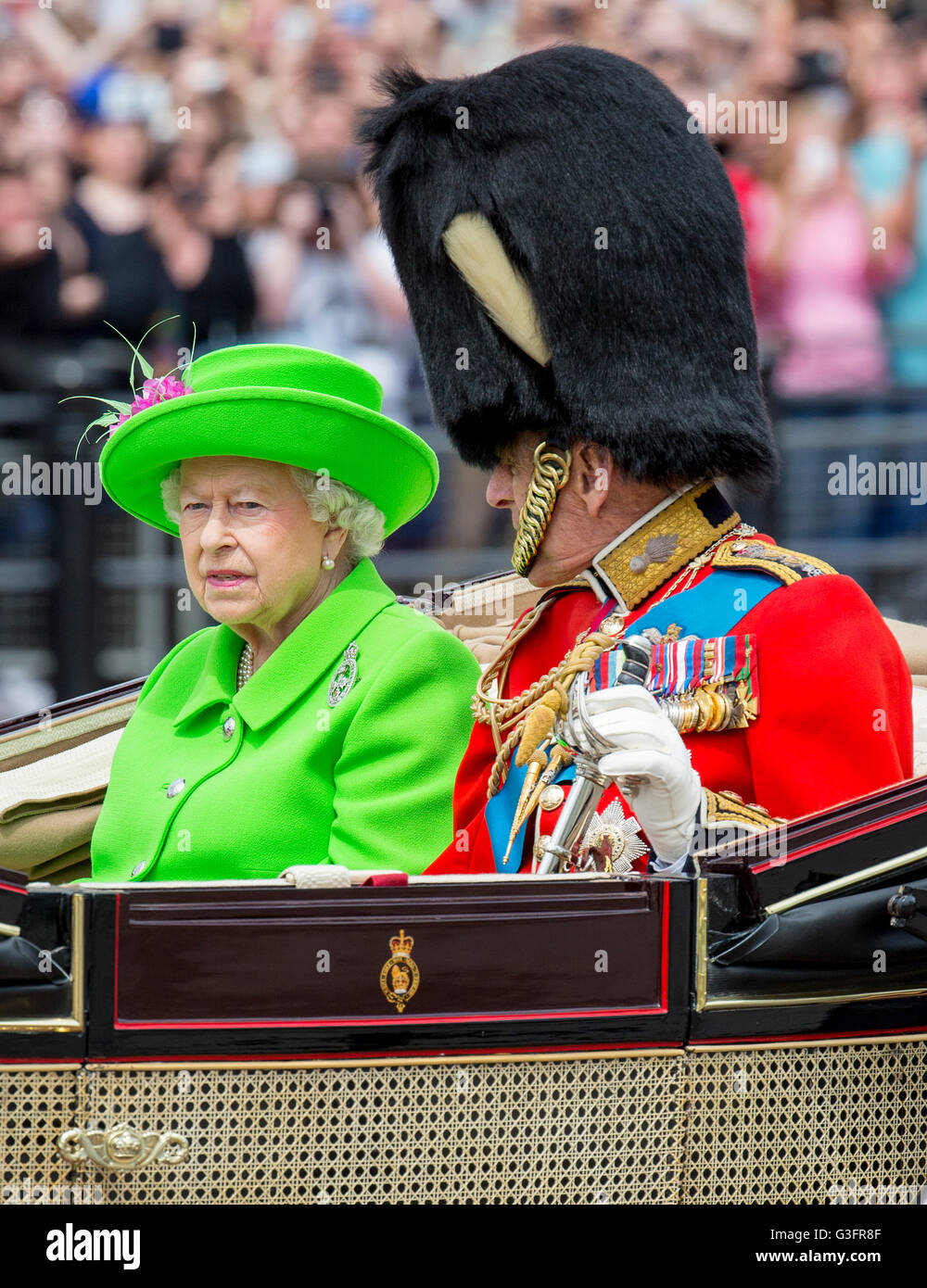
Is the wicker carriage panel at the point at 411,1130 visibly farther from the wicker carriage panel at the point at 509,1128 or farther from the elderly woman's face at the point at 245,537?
the elderly woman's face at the point at 245,537

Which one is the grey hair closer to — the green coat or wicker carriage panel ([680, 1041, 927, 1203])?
the green coat

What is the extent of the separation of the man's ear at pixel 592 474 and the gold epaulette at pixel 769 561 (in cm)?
19

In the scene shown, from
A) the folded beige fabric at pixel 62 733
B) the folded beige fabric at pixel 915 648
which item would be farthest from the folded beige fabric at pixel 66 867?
the folded beige fabric at pixel 915 648

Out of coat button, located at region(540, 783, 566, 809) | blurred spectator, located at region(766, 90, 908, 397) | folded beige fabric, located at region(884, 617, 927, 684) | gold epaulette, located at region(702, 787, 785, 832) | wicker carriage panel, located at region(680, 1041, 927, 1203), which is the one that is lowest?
wicker carriage panel, located at region(680, 1041, 927, 1203)

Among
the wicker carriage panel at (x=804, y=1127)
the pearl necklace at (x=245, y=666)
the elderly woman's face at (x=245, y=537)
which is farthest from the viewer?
the pearl necklace at (x=245, y=666)

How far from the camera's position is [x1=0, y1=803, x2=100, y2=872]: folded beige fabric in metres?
2.98

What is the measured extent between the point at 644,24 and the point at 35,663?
264 cm

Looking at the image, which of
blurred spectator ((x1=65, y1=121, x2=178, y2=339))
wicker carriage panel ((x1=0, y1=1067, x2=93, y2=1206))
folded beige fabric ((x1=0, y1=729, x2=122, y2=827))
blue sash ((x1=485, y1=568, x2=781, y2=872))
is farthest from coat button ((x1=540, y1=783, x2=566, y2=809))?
blurred spectator ((x1=65, y1=121, x2=178, y2=339))

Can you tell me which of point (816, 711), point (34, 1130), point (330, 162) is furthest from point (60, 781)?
point (330, 162)

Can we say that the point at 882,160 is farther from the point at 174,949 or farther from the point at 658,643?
the point at 174,949

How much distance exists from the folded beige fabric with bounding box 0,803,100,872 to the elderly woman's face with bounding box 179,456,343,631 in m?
0.60

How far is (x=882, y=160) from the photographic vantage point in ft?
16.1

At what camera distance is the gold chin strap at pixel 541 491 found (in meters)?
2.53

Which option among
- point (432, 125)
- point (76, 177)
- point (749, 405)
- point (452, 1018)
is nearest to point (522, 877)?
point (452, 1018)
